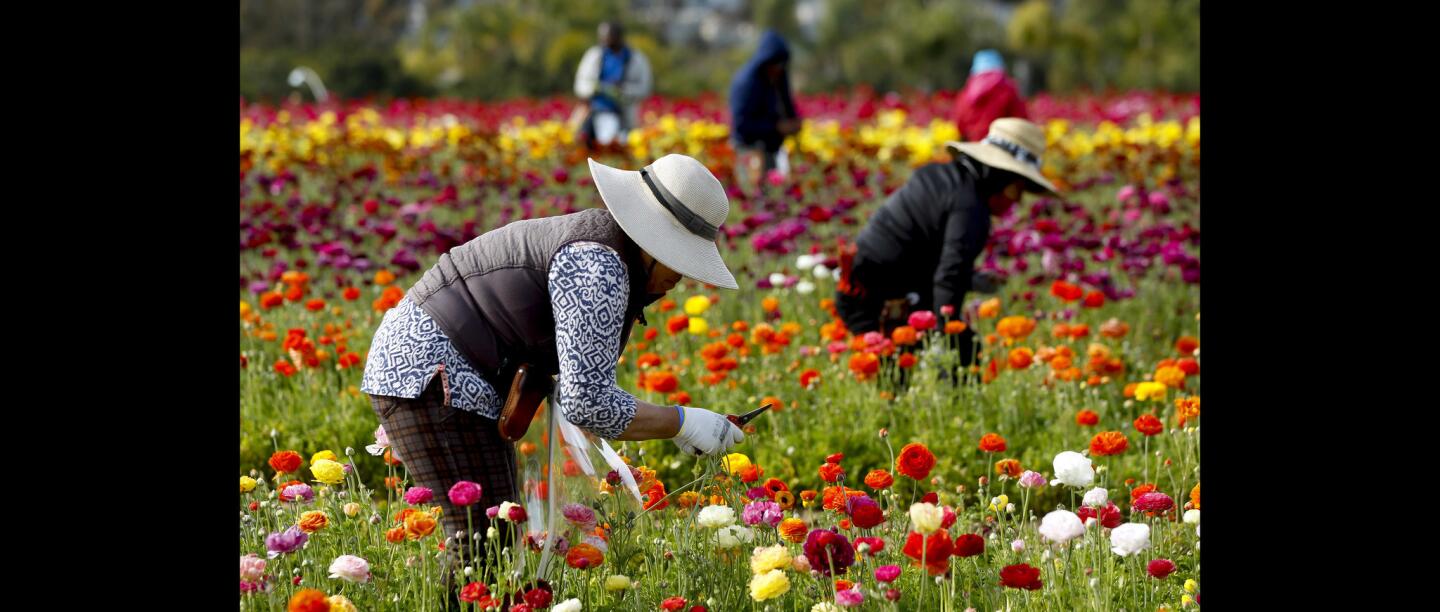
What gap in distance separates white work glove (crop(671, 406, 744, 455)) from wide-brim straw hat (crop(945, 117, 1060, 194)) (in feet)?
7.55

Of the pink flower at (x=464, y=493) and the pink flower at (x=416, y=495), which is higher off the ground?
the pink flower at (x=464, y=493)

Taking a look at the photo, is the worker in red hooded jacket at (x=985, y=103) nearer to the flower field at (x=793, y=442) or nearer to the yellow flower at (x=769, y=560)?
the flower field at (x=793, y=442)

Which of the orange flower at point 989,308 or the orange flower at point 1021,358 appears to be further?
the orange flower at point 989,308

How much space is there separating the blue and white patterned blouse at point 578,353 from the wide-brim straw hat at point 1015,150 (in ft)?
7.99

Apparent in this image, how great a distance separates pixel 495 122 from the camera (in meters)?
14.9

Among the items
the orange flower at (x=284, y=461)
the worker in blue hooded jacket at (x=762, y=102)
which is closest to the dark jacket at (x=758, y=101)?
the worker in blue hooded jacket at (x=762, y=102)

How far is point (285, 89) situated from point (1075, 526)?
24.4 metres

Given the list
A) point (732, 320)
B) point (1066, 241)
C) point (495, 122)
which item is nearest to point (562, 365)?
point (732, 320)

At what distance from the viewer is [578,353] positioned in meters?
2.59

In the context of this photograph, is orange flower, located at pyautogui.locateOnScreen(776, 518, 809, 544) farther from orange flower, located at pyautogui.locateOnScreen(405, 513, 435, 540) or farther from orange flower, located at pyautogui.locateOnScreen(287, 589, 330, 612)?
orange flower, located at pyautogui.locateOnScreen(287, 589, 330, 612)

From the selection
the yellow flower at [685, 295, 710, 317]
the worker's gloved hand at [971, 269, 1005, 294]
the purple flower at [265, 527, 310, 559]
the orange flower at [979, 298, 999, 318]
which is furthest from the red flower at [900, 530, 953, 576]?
the worker's gloved hand at [971, 269, 1005, 294]

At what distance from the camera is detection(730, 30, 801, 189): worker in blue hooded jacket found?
9.66m

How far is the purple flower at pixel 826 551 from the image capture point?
235cm
